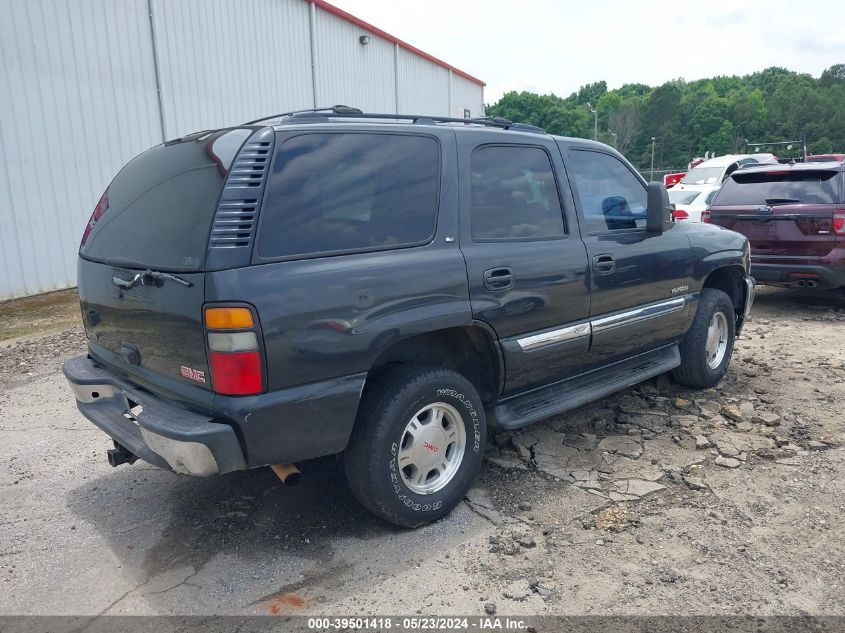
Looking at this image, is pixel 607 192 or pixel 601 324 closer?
pixel 601 324

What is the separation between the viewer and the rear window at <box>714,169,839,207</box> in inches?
304

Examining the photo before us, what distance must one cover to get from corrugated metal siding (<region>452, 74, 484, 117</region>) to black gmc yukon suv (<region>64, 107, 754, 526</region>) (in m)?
19.4

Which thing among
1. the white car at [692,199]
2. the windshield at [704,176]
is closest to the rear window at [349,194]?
the white car at [692,199]

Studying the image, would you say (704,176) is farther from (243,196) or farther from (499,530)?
(243,196)

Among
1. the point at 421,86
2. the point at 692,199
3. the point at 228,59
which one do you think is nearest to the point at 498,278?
the point at 228,59

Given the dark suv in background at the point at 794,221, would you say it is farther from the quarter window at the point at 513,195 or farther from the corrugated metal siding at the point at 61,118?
the corrugated metal siding at the point at 61,118

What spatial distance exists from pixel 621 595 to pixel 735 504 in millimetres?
1109

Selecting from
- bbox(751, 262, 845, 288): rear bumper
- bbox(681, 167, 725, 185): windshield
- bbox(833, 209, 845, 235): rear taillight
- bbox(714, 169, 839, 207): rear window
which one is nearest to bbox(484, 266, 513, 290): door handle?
bbox(751, 262, 845, 288): rear bumper

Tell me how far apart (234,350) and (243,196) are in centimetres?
64

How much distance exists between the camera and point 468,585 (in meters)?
2.78

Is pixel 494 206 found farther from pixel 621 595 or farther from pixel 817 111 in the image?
pixel 817 111

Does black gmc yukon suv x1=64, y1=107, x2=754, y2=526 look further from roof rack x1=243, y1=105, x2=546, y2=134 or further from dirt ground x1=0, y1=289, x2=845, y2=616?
dirt ground x1=0, y1=289, x2=845, y2=616

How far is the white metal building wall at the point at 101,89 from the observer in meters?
9.18

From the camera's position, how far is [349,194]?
2969 millimetres
